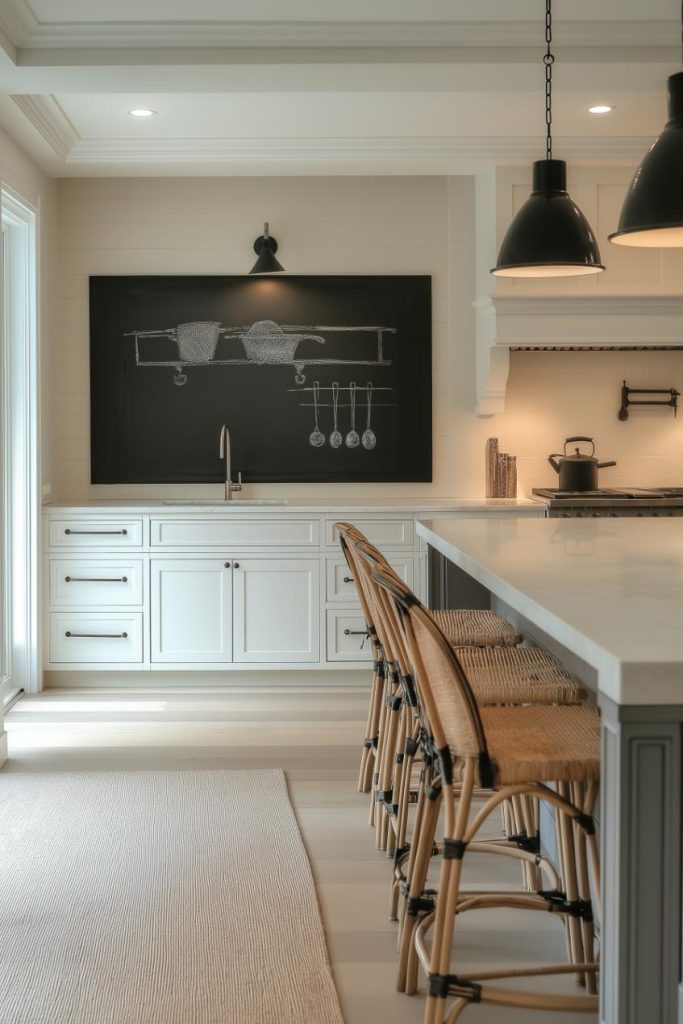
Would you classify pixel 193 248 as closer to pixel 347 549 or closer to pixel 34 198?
pixel 34 198

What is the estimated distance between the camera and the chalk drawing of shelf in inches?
249

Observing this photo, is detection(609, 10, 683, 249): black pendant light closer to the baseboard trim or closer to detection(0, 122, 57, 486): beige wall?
detection(0, 122, 57, 486): beige wall

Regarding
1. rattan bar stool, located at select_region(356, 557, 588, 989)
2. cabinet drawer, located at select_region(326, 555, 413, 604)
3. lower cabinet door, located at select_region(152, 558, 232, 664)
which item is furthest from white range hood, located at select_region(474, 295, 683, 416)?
rattan bar stool, located at select_region(356, 557, 588, 989)

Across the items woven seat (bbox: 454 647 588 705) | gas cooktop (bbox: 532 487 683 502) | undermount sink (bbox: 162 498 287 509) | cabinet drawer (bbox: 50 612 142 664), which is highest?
gas cooktop (bbox: 532 487 683 502)

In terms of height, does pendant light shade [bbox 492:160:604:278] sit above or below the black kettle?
above

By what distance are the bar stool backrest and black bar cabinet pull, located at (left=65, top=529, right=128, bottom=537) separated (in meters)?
3.76

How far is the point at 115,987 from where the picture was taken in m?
2.61

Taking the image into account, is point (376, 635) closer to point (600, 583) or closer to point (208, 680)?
point (600, 583)

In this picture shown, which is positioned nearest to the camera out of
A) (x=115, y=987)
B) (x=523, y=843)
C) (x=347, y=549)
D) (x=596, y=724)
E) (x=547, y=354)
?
(x=596, y=724)

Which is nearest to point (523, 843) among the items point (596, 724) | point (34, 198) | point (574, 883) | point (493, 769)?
point (574, 883)

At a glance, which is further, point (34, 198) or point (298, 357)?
point (298, 357)

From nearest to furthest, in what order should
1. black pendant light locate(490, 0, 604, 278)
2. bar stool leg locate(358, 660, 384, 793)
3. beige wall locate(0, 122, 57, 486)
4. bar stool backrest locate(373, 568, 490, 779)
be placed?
1. bar stool backrest locate(373, 568, 490, 779)
2. black pendant light locate(490, 0, 604, 278)
3. bar stool leg locate(358, 660, 384, 793)
4. beige wall locate(0, 122, 57, 486)

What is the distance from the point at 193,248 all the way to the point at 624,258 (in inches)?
90.9

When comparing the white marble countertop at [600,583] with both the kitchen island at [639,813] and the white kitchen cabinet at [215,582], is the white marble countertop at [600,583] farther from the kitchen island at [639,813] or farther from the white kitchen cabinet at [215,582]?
the white kitchen cabinet at [215,582]
